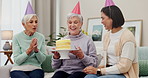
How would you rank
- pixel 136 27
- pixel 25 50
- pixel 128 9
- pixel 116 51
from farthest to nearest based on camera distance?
1. pixel 128 9
2. pixel 136 27
3. pixel 25 50
4. pixel 116 51

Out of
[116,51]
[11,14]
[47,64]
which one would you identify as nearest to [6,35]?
[11,14]

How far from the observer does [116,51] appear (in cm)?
194

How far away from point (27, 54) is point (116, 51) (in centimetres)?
91

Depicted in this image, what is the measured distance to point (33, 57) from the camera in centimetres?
260

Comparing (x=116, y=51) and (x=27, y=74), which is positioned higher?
(x=116, y=51)

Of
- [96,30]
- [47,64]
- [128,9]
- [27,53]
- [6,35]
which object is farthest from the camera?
[96,30]

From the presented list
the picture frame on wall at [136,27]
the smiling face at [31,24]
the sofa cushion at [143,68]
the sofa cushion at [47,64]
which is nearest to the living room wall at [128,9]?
the picture frame on wall at [136,27]

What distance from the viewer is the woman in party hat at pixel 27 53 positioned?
2.47m

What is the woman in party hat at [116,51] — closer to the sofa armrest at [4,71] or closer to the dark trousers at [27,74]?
the dark trousers at [27,74]

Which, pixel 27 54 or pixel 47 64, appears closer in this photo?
pixel 27 54

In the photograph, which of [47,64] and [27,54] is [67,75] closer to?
[27,54]

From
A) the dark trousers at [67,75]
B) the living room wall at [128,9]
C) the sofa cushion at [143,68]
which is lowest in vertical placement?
the sofa cushion at [143,68]

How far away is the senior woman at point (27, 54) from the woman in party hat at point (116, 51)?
718mm

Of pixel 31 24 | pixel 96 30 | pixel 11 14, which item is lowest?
pixel 96 30
